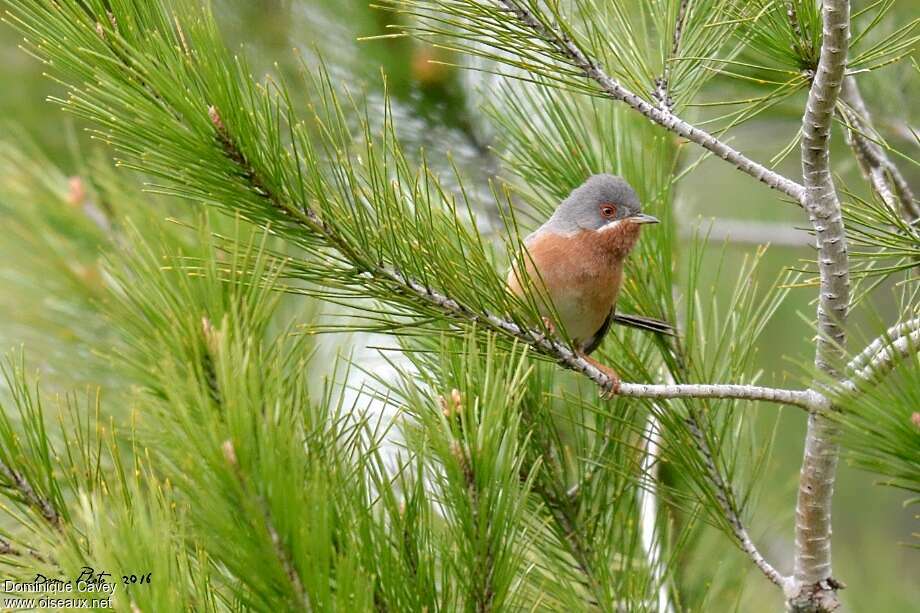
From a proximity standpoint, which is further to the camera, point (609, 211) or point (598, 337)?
point (598, 337)

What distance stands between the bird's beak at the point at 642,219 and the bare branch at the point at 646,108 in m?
0.91

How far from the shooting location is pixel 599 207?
11.2 feet

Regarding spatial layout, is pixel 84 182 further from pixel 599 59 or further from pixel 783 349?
pixel 783 349

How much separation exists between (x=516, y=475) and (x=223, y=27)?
11.5ft

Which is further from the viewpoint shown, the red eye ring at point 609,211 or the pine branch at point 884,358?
the red eye ring at point 609,211

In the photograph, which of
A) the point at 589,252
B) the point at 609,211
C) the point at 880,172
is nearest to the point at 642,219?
the point at 609,211

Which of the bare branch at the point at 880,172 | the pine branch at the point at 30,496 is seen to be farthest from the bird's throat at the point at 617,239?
the pine branch at the point at 30,496

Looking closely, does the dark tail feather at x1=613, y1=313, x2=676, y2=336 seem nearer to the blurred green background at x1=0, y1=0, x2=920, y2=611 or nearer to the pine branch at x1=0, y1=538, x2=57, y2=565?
the blurred green background at x1=0, y1=0, x2=920, y2=611

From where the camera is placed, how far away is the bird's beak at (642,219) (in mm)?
3330

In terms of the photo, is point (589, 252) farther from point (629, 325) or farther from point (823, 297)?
point (823, 297)

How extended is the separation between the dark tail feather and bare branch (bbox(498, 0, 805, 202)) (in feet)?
2.49

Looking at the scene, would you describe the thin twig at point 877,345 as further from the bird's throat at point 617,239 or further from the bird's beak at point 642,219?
the bird's throat at point 617,239

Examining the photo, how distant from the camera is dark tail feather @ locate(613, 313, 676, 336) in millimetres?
3066

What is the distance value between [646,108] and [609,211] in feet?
3.40
